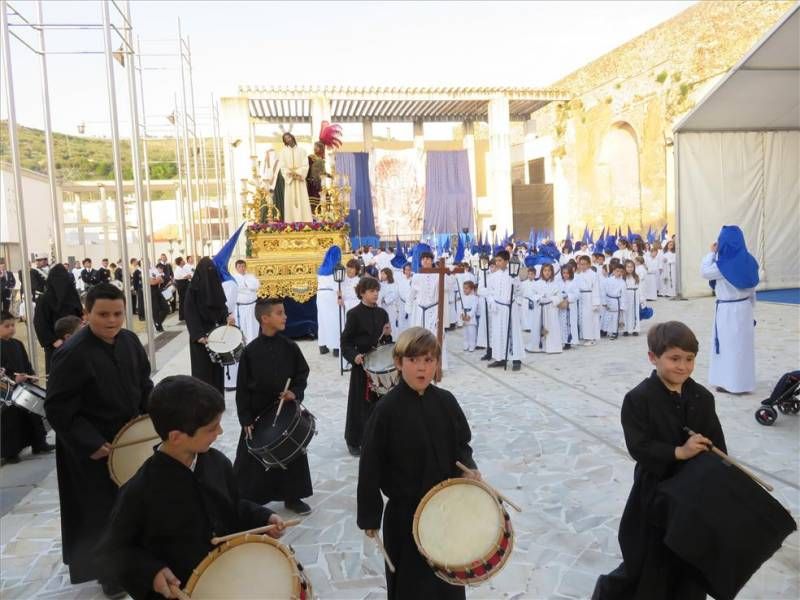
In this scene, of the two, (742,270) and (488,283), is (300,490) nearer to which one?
(742,270)

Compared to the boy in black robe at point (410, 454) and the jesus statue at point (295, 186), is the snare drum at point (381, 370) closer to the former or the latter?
the boy in black robe at point (410, 454)

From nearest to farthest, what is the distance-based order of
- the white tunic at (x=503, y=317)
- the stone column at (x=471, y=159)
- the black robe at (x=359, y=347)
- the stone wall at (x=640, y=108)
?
the black robe at (x=359, y=347) < the white tunic at (x=503, y=317) < the stone wall at (x=640, y=108) < the stone column at (x=471, y=159)

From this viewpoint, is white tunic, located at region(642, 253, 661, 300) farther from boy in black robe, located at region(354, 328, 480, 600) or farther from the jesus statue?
boy in black robe, located at region(354, 328, 480, 600)

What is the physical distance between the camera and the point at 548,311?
11250mm

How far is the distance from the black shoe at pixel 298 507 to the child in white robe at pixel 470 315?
22.8 feet

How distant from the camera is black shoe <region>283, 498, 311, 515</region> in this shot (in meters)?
4.77

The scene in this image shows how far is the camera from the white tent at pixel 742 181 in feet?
51.2

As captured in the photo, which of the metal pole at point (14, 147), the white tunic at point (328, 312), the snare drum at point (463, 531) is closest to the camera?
Result: the snare drum at point (463, 531)

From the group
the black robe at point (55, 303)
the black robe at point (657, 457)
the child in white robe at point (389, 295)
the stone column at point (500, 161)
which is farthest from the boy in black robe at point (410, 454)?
the stone column at point (500, 161)

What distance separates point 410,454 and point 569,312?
381 inches

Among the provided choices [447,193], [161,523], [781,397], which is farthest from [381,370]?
[447,193]

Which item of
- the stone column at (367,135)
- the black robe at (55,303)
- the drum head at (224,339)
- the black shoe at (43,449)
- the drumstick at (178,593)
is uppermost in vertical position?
the stone column at (367,135)

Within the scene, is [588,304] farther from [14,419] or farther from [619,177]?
[619,177]

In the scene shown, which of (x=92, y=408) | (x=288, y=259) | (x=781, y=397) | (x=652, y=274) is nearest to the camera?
(x=92, y=408)
